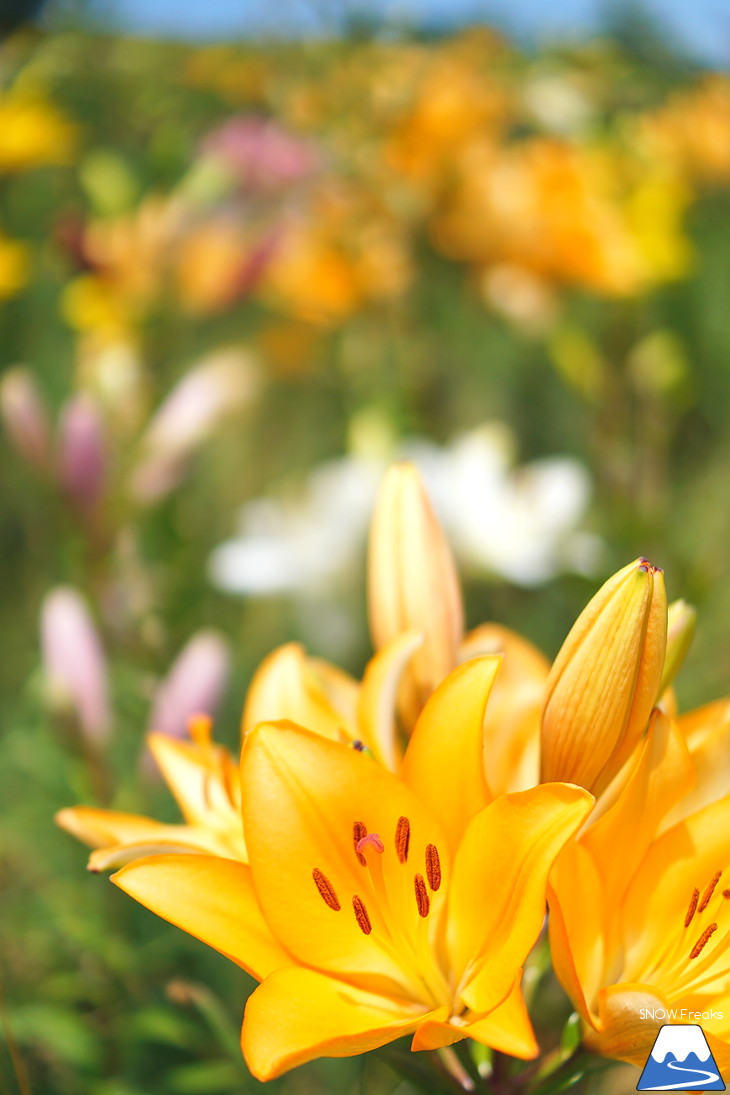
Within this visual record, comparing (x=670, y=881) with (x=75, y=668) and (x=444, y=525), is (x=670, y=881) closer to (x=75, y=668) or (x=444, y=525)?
(x=75, y=668)

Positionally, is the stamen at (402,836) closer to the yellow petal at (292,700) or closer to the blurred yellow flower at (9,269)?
the yellow petal at (292,700)

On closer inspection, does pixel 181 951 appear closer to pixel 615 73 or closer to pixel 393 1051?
pixel 393 1051

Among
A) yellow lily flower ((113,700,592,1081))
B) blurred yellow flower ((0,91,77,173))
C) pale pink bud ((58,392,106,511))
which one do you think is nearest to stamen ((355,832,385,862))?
yellow lily flower ((113,700,592,1081))

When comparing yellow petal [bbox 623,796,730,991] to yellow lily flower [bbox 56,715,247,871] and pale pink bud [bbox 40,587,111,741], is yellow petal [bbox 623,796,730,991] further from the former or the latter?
pale pink bud [bbox 40,587,111,741]

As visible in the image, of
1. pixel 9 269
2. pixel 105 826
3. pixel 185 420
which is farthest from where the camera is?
pixel 9 269

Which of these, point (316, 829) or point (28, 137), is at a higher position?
point (28, 137)

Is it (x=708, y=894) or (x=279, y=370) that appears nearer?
(x=708, y=894)

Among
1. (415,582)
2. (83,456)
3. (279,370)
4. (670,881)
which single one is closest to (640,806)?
(670,881)
